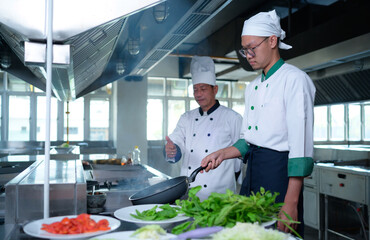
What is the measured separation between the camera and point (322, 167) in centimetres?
473

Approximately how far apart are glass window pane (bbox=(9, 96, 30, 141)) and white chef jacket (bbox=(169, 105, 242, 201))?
27.4 feet

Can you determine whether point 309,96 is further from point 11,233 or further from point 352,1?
point 352,1

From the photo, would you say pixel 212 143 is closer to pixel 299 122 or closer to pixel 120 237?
pixel 299 122

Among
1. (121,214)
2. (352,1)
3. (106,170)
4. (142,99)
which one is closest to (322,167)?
(352,1)

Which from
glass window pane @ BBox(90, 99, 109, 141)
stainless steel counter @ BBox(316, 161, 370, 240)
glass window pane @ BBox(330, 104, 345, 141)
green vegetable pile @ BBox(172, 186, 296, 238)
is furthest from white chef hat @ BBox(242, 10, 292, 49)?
glass window pane @ BBox(330, 104, 345, 141)

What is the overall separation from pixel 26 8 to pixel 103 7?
9.0 inches

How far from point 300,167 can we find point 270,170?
8.5 inches

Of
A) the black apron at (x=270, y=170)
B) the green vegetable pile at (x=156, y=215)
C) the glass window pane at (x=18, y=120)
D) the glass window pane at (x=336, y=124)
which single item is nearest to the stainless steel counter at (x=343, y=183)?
the black apron at (x=270, y=170)

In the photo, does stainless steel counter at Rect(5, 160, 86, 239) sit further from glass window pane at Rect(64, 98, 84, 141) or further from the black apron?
glass window pane at Rect(64, 98, 84, 141)

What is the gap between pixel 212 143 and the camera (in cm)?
260

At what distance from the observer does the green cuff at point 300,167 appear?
1.43 metres

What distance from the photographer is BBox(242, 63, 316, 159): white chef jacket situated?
4.89 ft

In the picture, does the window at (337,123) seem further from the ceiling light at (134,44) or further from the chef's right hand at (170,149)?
the chef's right hand at (170,149)

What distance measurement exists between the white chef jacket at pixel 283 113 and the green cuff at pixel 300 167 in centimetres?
2
